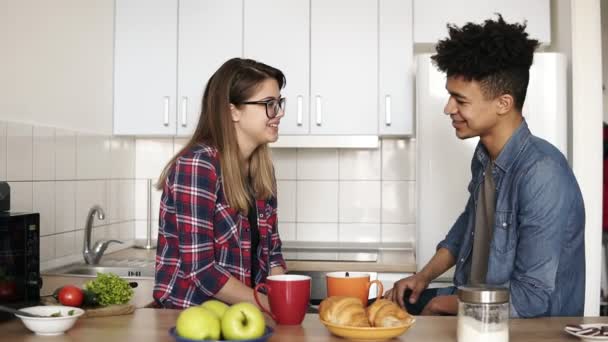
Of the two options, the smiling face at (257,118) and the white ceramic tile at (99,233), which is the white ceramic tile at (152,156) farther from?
the smiling face at (257,118)

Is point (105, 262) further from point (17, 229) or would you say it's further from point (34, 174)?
point (17, 229)

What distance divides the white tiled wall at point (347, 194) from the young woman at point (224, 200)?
56.5 inches

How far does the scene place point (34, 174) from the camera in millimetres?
2641

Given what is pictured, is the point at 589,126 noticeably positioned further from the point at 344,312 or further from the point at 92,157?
the point at 92,157

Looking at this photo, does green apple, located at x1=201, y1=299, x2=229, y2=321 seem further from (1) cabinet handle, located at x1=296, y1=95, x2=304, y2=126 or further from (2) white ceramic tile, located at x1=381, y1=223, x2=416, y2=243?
(2) white ceramic tile, located at x1=381, y1=223, x2=416, y2=243

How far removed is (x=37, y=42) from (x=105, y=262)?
103 cm

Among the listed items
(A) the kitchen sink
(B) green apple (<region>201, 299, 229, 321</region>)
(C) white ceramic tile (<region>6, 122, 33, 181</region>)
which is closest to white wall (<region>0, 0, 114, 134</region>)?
(C) white ceramic tile (<region>6, 122, 33, 181</region>)

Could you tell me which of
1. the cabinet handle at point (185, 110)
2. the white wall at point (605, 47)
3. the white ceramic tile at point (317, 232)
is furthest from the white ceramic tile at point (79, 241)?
the white wall at point (605, 47)

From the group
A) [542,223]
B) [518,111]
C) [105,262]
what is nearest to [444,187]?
[518,111]

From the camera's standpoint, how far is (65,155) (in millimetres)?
2939

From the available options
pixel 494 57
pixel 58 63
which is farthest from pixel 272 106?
pixel 58 63

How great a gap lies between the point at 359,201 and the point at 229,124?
1784mm

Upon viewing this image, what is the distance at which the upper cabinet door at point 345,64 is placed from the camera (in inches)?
135

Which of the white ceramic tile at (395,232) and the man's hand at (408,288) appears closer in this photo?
the man's hand at (408,288)
